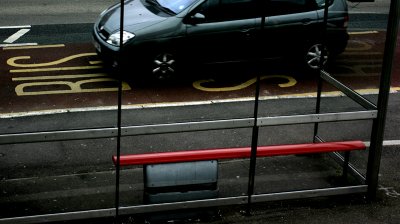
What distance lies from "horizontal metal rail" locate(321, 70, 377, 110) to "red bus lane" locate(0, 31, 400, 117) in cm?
103

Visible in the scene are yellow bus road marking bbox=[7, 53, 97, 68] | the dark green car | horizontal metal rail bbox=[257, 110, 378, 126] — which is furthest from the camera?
yellow bus road marking bbox=[7, 53, 97, 68]

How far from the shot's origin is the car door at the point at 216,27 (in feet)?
33.6

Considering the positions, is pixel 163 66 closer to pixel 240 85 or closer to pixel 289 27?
pixel 240 85

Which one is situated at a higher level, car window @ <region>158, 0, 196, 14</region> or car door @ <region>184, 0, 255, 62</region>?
car window @ <region>158, 0, 196, 14</region>

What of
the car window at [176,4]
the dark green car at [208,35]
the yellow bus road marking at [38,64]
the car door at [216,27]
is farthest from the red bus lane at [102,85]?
the car window at [176,4]

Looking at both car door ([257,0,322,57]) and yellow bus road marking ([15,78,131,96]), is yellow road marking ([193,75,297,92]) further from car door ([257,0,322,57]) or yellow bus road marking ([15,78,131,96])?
yellow bus road marking ([15,78,131,96])

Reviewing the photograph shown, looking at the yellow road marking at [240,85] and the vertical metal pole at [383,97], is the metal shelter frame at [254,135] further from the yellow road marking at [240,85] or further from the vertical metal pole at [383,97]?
the yellow road marking at [240,85]

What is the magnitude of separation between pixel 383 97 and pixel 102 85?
5.26 m

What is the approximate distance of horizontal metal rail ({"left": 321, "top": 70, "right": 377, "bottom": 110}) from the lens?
21.2ft

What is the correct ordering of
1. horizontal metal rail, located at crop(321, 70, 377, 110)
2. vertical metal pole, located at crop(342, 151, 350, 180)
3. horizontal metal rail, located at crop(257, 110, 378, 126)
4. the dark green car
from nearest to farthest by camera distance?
horizontal metal rail, located at crop(257, 110, 378, 126) < horizontal metal rail, located at crop(321, 70, 377, 110) < vertical metal pole, located at crop(342, 151, 350, 180) < the dark green car

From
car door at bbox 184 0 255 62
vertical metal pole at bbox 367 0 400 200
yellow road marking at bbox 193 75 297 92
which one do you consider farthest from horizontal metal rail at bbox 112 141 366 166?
car door at bbox 184 0 255 62

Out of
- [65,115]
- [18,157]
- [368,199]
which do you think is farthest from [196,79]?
[368,199]

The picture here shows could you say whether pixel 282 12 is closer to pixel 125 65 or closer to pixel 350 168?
pixel 125 65

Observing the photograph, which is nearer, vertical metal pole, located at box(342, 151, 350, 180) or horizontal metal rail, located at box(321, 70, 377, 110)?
horizontal metal rail, located at box(321, 70, 377, 110)
